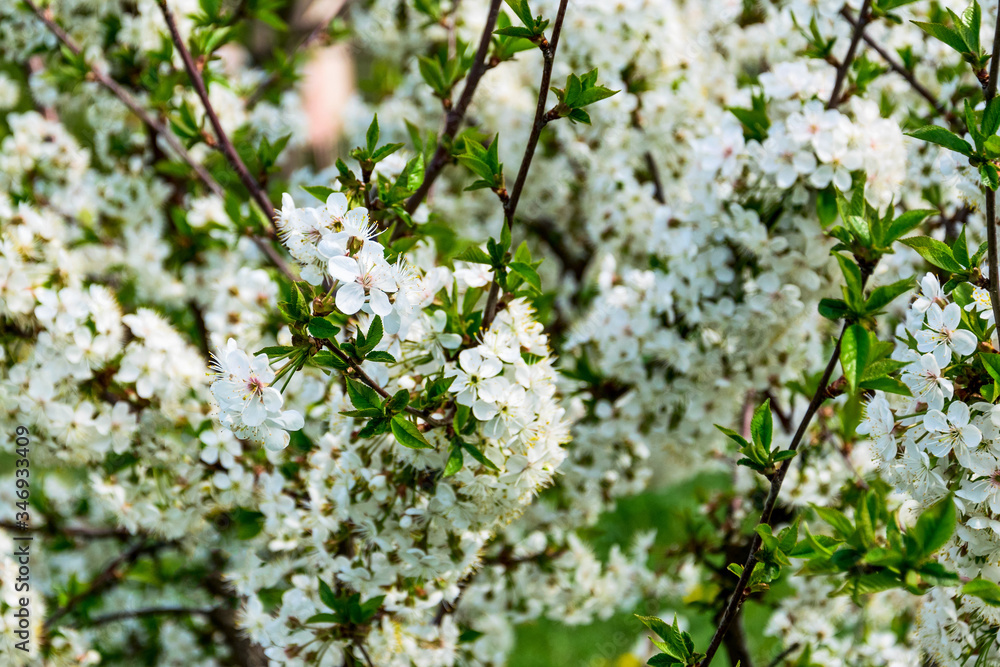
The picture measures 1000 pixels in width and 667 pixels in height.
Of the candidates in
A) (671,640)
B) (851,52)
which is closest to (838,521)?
(671,640)

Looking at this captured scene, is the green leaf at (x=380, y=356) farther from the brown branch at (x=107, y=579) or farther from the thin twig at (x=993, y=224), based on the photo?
the brown branch at (x=107, y=579)

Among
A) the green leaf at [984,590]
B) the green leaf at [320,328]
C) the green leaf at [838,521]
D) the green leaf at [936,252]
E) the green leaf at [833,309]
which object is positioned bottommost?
the green leaf at [984,590]

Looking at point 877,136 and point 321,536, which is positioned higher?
point 877,136

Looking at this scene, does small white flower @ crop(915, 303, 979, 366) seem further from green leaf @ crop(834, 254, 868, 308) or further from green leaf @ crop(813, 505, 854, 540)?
green leaf @ crop(813, 505, 854, 540)

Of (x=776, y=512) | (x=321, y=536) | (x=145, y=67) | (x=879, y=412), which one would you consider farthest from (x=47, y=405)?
(x=776, y=512)

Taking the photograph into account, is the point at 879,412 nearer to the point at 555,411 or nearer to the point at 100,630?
the point at 555,411

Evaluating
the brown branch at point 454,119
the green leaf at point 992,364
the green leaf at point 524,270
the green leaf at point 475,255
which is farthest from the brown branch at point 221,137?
the green leaf at point 992,364
